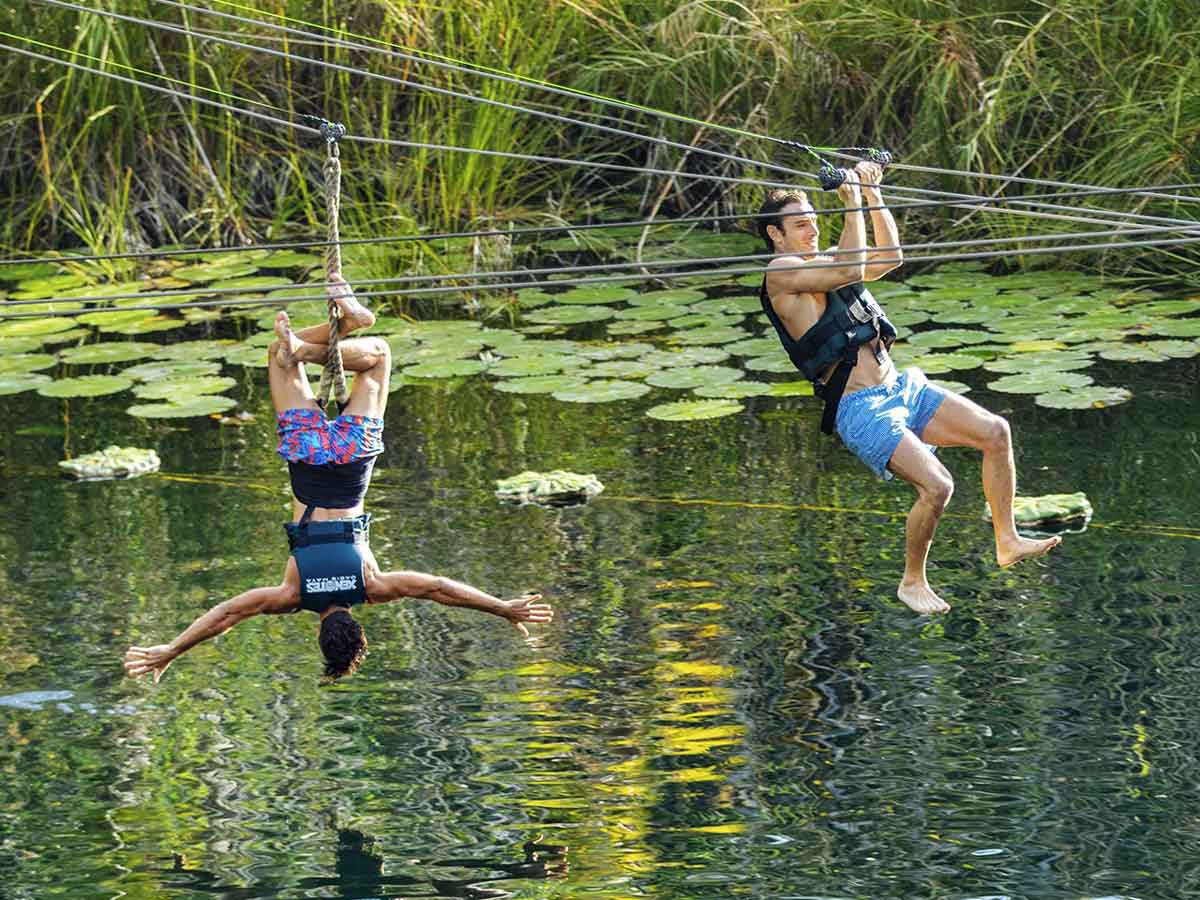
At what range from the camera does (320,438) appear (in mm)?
6750

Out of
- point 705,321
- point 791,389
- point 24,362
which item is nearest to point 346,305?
point 791,389

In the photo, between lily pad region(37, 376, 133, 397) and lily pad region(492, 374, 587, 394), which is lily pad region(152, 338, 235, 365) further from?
lily pad region(492, 374, 587, 394)

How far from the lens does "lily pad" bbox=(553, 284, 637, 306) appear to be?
12.6 metres

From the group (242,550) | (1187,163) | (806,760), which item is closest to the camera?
(806,760)

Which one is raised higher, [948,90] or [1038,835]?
[948,90]

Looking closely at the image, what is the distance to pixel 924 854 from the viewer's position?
22.5 ft

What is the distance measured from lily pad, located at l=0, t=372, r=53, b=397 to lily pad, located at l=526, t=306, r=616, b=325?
106 inches

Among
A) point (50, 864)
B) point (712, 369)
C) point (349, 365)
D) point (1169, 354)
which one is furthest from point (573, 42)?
point (50, 864)

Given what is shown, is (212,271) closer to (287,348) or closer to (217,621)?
(217,621)

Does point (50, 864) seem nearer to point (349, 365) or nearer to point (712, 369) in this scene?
point (349, 365)

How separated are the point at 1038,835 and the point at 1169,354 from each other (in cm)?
443

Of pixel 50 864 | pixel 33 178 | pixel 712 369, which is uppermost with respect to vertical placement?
pixel 33 178

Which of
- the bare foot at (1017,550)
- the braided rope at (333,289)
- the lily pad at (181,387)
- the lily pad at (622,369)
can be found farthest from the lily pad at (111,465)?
the bare foot at (1017,550)

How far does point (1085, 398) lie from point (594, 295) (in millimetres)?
3337
